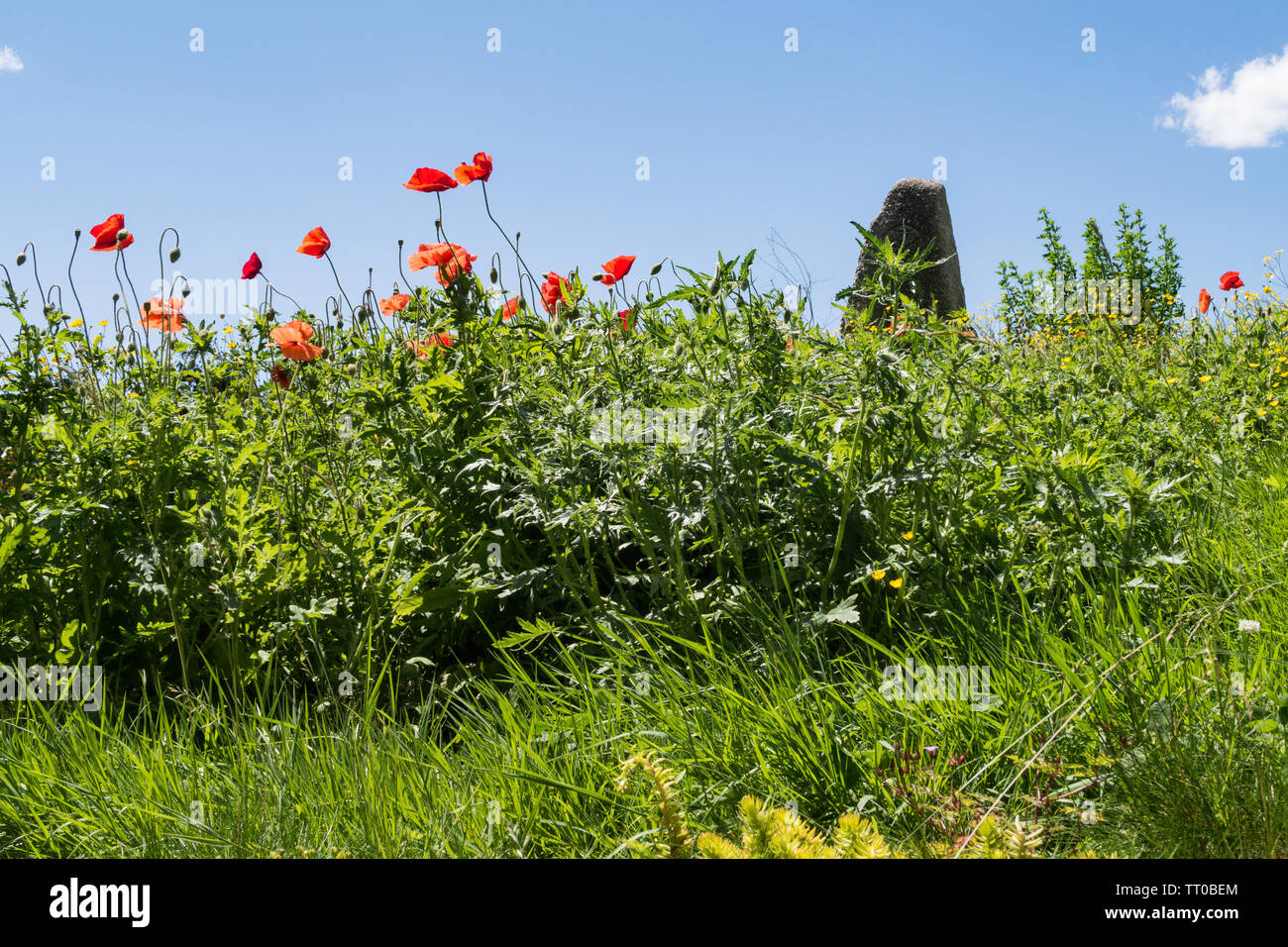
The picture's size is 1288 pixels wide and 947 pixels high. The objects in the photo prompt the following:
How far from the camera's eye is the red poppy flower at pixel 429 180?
3240 millimetres

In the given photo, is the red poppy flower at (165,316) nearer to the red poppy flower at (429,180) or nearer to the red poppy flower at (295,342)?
the red poppy flower at (295,342)

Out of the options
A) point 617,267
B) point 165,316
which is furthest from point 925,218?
point 165,316

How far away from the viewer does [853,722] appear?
189 cm

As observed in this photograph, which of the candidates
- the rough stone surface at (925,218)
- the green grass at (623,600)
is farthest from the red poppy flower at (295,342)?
the rough stone surface at (925,218)

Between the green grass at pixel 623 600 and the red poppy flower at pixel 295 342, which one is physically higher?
the red poppy flower at pixel 295 342

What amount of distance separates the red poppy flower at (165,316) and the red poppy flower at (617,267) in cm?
157

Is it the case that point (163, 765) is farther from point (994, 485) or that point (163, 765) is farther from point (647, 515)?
point (994, 485)

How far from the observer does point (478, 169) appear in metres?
3.29

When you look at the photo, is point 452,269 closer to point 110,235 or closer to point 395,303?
point 395,303

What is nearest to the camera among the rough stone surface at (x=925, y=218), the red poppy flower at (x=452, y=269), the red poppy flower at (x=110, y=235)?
the red poppy flower at (x=452, y=269)

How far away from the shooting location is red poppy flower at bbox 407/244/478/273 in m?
3.17

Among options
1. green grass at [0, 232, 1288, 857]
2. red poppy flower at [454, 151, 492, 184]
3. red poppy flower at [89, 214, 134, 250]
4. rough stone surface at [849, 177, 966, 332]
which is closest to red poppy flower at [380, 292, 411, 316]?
green grass at [0, 232, 1288, 857]

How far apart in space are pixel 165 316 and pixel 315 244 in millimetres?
644
